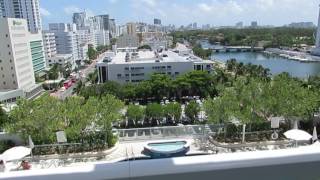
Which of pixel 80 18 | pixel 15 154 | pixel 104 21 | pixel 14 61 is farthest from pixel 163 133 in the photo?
pixel 104 21

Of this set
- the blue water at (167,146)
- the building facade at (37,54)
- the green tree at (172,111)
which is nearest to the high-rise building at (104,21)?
the building facade at (37,54)

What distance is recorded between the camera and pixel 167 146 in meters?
10.0

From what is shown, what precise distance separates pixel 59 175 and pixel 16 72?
119 feet

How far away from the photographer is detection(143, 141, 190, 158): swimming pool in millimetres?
9258

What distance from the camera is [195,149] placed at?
9.95 meters

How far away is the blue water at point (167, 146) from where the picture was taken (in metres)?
9.72

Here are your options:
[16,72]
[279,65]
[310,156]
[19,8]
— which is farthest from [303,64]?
[310,156]

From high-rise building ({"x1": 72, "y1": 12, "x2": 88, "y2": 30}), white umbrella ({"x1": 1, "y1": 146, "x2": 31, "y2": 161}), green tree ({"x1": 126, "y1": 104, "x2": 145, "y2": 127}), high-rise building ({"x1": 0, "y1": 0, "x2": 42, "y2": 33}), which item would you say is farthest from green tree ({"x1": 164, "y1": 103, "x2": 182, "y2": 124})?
high-rise building ({"x1": 72, "y1": 12, "x2": 88, "y2": 30})

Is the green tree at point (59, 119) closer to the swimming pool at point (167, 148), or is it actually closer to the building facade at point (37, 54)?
the swimming pool at point (167, 148)

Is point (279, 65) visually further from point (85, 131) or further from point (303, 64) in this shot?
point (85, 131)

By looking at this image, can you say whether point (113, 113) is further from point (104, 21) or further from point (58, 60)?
point (104, 21)

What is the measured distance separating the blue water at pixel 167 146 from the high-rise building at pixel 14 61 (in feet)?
86.5

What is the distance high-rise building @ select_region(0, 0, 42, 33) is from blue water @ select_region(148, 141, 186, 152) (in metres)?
58.0

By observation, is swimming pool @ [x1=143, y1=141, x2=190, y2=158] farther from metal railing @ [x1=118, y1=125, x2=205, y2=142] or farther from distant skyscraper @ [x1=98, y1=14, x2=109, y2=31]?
distant skyscraper @ [x1=98, y1=14, x2=109, y2=31]
